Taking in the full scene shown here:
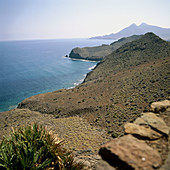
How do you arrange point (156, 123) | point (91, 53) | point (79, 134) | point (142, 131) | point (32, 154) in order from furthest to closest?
point (91, 53)
point (79, 134)
point (32, 154)
point (156, 123)
point (142, 131)

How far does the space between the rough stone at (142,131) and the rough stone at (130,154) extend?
239 mm

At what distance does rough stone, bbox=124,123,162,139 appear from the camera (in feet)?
12.4

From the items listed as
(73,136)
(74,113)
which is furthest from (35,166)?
(74,113)

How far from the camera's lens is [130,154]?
323 cm

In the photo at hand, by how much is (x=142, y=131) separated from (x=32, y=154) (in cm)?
432

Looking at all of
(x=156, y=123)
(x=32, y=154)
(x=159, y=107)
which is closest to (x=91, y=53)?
(x=159, y=107)

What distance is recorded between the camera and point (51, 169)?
5.79 m

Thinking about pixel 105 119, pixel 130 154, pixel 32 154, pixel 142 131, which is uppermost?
pixel 142 131

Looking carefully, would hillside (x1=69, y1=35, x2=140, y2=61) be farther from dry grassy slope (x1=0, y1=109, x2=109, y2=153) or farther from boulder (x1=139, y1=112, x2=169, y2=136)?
boulder (x1=139, y1=112, x2=169, y2=136)

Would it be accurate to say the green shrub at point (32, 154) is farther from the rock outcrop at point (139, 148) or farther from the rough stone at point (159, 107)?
the rough stone at point (159, 107)

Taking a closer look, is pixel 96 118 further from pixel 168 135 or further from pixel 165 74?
pixel 165 74

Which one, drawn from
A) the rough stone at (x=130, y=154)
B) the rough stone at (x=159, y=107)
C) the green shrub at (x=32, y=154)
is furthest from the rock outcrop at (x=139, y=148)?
the green shrub at (x=32, y=154)

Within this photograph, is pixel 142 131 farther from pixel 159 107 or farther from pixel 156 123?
pixel 159 107

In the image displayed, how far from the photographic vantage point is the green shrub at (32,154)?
5371mm
